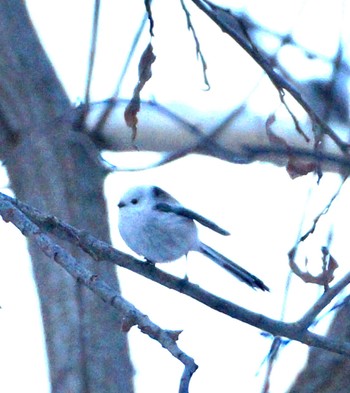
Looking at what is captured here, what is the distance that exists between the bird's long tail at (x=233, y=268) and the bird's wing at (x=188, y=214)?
0.15m

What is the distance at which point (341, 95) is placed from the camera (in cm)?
273

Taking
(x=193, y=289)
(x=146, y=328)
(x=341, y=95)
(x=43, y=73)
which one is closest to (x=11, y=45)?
(x=43, y=73)

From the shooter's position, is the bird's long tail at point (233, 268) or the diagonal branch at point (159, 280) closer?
the diagonal branch at point (159, 280)

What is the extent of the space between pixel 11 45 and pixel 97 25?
608 millimetres

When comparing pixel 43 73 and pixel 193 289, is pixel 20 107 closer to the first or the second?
pixel 43 73

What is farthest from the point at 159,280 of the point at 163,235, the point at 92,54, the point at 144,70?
the point at 92,54

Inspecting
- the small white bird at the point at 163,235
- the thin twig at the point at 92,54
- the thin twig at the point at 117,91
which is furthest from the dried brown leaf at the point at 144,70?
the small white bird at the point at 163,235

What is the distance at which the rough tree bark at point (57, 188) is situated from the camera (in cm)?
292

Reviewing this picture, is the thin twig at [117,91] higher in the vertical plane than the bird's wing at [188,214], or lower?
higher

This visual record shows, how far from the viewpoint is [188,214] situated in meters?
2.83

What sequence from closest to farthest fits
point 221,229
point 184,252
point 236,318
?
point 236,318, point 221,229, point 184,252

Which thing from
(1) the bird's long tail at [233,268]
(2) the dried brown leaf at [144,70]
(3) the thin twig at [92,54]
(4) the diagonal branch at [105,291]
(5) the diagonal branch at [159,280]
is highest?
(3) the thin twig at [92,54]

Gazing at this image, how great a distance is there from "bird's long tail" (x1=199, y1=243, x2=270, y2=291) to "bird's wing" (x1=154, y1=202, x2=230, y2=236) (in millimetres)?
152

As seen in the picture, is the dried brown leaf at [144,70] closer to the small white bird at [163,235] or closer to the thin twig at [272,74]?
the thin twig at [272,74]
